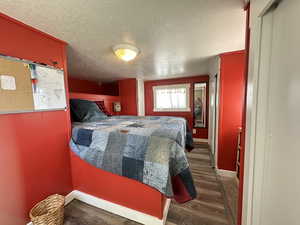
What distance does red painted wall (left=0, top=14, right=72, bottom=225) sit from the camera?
110cm

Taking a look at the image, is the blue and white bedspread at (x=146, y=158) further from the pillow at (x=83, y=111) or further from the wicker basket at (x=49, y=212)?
the pillow at (x=83, y=111)

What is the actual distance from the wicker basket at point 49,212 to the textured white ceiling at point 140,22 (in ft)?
6.18

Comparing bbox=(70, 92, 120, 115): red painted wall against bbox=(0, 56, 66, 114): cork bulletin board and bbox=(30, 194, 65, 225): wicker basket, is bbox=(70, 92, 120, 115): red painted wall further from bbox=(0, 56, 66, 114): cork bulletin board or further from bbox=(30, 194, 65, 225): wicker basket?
bbox=(30, 194, 65, 225): wicker basket

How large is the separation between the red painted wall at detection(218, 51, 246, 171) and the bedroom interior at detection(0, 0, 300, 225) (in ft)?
0.06

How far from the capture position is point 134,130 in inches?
57.9

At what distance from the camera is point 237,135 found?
2.04 metres

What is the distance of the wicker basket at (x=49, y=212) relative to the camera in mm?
1161

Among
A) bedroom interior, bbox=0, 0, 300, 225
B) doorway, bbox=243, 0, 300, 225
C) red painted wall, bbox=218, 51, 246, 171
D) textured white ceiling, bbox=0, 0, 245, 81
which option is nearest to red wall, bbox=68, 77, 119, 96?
bedroom interior, bbox=0, 0, 300, 225

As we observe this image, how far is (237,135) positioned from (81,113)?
2.74 m

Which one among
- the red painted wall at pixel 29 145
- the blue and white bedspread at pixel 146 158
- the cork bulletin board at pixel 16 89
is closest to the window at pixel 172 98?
the blue and white bedspread at pixel 146 158

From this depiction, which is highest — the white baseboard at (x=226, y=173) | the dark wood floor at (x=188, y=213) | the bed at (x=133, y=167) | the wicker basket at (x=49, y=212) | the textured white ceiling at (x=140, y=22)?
the textured white ceiling at (x=140, y=22)

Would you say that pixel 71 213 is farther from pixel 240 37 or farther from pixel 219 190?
pixel 240 37

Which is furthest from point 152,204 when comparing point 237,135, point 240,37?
point 240,37

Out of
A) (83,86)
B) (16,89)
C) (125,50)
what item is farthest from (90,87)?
(16,89)
